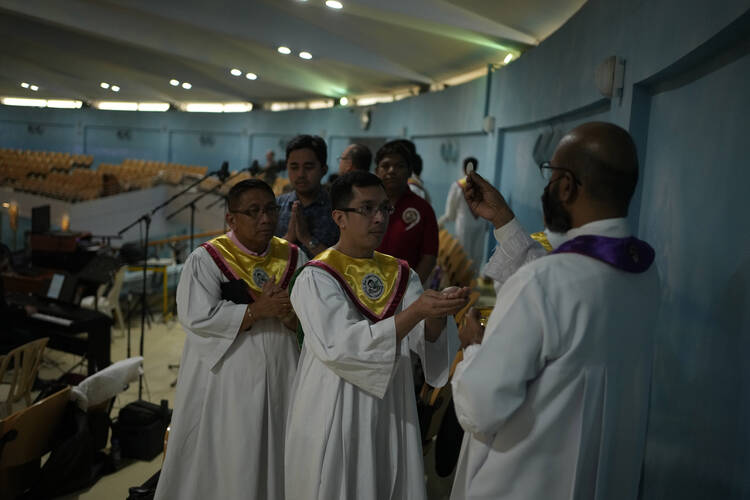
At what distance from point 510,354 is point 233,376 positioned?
5.24 ft

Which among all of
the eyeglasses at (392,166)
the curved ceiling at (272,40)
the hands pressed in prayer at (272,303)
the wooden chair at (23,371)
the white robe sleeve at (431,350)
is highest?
the curved ceiling at (272,40)

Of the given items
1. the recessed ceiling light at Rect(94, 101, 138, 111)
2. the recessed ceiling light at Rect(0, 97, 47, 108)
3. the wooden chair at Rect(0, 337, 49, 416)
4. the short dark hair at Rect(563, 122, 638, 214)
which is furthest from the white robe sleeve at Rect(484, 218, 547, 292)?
the recessed ceiling light at Rect(0, 97, 47, 108)

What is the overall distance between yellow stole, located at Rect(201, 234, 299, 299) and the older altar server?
4.47ft

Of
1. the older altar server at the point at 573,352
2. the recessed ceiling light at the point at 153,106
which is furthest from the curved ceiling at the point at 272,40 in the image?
the older altar server at the point at 573,352

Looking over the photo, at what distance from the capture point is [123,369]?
4.29 meters

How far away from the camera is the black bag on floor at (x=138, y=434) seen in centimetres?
439

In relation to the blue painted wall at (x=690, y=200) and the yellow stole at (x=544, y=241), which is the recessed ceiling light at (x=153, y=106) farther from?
the yellow stole at (x=544, y=241)

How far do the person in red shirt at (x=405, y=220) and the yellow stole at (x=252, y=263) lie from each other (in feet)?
3.22

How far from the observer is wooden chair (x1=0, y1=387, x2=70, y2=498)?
134 inches

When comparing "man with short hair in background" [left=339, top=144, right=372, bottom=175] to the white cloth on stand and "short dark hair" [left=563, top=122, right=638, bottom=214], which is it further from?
"short dark hair" [left=563, top=122, right=638, bottom=214]

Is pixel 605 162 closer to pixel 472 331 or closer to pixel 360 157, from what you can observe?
pixel 472 331

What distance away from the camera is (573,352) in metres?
1.56

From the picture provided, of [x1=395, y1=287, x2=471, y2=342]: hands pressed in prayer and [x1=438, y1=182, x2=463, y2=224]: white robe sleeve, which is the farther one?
[x1=438, y1=182, x2=463, y2=224]: white robe sleeve

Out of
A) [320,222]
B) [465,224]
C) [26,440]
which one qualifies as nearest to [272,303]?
[320,222]
